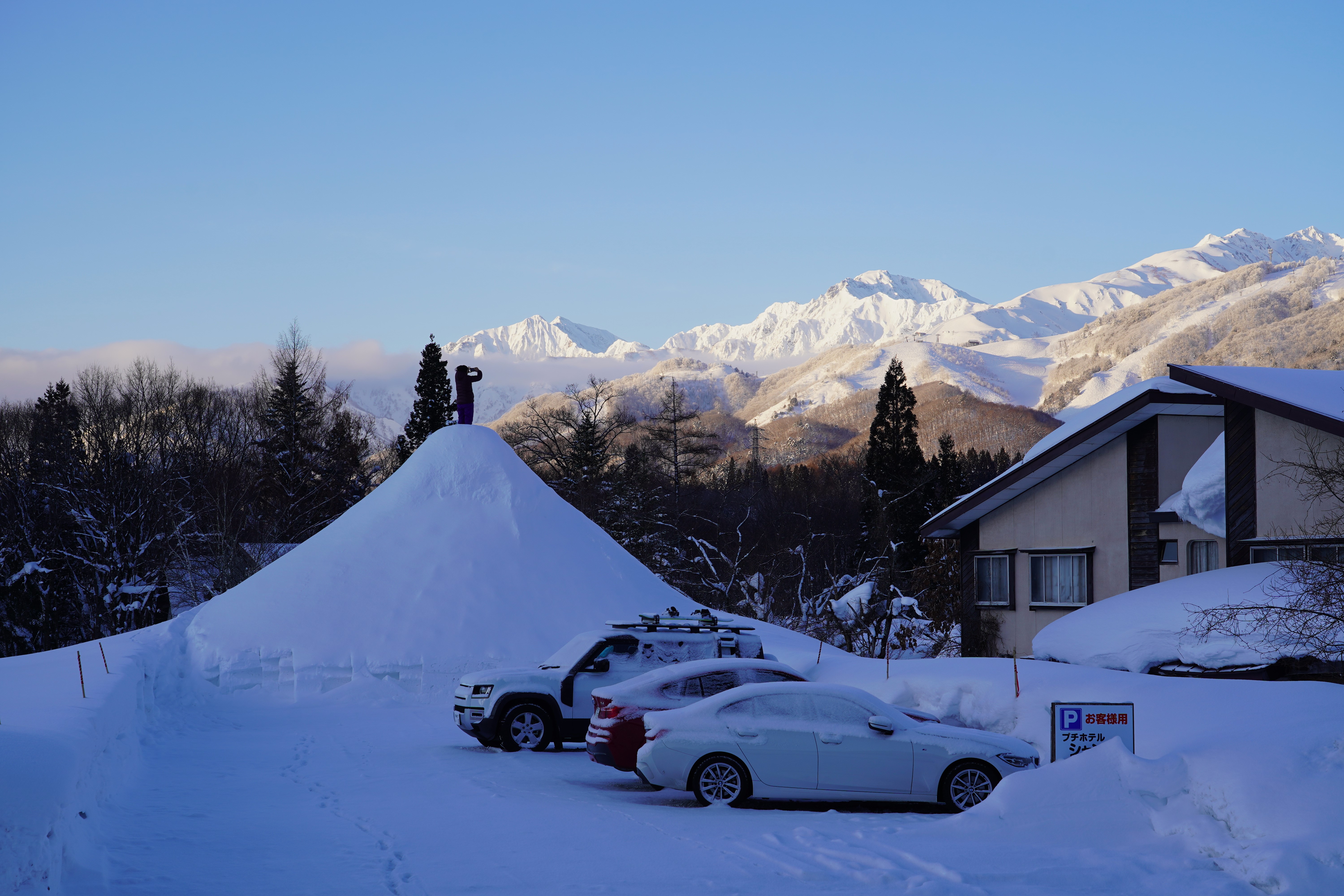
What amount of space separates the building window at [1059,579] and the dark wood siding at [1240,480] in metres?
4.98

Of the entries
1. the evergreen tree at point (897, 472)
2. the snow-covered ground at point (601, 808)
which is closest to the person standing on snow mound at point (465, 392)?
the snow-covered ground at point (601, 808)

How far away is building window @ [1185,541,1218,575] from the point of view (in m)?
20.8

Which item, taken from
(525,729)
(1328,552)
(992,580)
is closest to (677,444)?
(992,580)

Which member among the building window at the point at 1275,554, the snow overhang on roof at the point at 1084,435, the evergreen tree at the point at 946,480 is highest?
the evergreen tree at the point at 946,480

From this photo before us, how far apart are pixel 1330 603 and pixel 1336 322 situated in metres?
203

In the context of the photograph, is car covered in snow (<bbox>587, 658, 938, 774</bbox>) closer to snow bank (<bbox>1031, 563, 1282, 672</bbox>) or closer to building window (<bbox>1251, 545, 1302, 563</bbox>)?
snow bank (<bbox>1031, 563, 1282, 672</bbox>)

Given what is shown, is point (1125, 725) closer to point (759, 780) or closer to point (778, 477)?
point (759, 780)

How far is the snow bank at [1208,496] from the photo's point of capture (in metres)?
19.3

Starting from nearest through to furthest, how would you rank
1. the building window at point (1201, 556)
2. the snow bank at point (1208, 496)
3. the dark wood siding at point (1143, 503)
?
the snow bank at point (1208, 496)
the building window at point (1201, 556)
the dark wood siding at point (1143, 503)

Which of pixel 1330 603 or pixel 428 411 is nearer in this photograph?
pixel 1330 603

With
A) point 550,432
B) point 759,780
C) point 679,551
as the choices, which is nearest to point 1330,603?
point 759,780

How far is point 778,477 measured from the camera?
339 feet

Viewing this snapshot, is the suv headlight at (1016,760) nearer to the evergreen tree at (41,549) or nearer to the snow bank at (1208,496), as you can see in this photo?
the snow bank at (1208,496)

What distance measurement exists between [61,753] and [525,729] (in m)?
7.97
